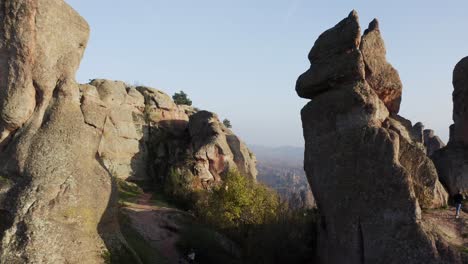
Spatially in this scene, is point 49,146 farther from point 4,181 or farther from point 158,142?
point 158,142

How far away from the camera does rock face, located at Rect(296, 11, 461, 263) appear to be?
1992 cm

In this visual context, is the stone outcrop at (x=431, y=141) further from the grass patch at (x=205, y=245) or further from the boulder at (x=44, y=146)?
the boulder at (x=44, y=146)

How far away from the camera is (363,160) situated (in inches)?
861

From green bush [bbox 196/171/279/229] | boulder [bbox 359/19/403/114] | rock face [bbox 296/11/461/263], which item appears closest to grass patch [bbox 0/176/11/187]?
rock face [bbox 296/11/461/263]

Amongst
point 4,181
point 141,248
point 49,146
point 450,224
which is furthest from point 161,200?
point 450,224

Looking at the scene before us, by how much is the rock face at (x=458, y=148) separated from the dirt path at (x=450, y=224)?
3.20m

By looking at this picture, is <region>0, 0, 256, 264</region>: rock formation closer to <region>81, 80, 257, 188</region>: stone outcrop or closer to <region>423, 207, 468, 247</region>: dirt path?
<region>423, 207, 468, 247</region>: dirt path

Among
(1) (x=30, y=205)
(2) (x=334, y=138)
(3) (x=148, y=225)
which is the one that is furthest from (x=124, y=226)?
(2) (x=334, y=138)

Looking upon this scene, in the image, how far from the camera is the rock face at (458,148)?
1032 inches

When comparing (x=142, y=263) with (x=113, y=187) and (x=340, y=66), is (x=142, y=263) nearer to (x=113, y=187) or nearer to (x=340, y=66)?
(x=113, y=187)

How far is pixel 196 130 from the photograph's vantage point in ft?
186

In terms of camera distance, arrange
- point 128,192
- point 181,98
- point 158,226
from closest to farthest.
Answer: point 158,226 → point 128,192 → point 181,98

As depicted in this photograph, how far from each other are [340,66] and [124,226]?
16681 mm

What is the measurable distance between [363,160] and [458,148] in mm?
9398
